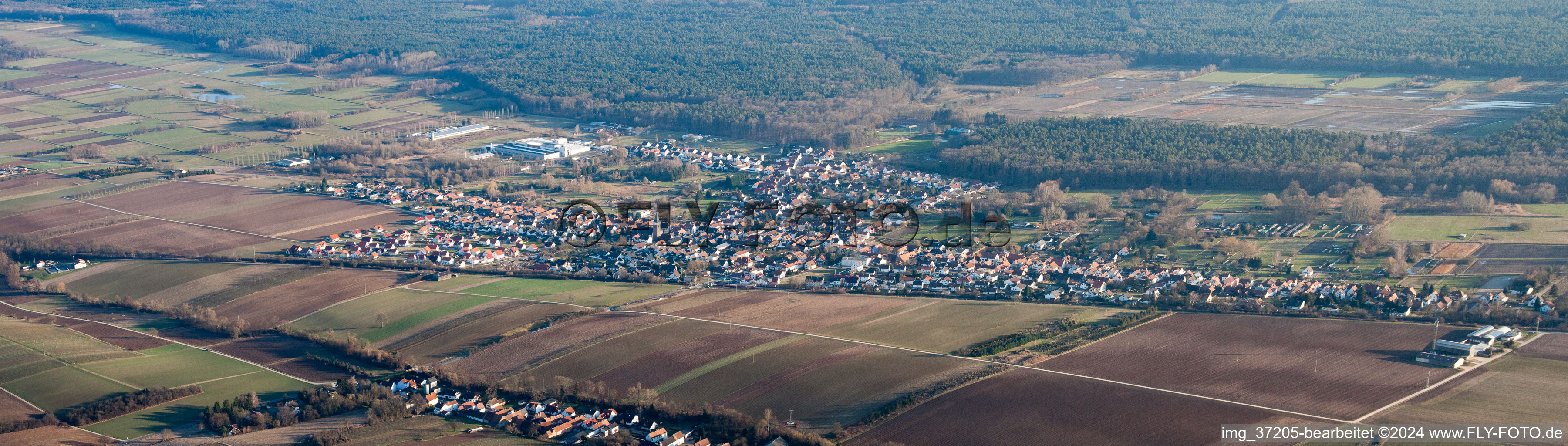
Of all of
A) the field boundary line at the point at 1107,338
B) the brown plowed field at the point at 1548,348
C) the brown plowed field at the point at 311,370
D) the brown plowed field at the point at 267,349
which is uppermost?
the brown plowed field at the point at 1548,348

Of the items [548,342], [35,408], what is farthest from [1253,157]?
[35,408]

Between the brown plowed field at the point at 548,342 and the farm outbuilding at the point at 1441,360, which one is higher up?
the farm outbuilding at the point at 1441,360

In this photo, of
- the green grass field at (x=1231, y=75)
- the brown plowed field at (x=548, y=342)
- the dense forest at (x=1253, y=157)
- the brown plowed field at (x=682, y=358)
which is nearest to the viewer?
the brown plowed field at (x=682, y=358)

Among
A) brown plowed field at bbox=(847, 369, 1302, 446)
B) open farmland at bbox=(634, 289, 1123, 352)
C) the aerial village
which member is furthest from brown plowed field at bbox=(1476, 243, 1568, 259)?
brown plowed field at bbox=(847, 369, 1302, 446)

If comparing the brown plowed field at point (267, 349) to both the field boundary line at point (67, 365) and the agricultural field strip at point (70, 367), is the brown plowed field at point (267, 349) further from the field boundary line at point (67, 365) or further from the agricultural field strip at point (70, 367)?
the agricultural field strip at point (70, 367)

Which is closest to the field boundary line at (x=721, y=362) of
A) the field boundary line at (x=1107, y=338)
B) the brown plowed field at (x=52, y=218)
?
the field boundary line at (x=1107, y=338)

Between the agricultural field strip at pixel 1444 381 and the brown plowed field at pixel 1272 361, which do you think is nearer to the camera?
the agricultural field strip at pixel 1444 381
